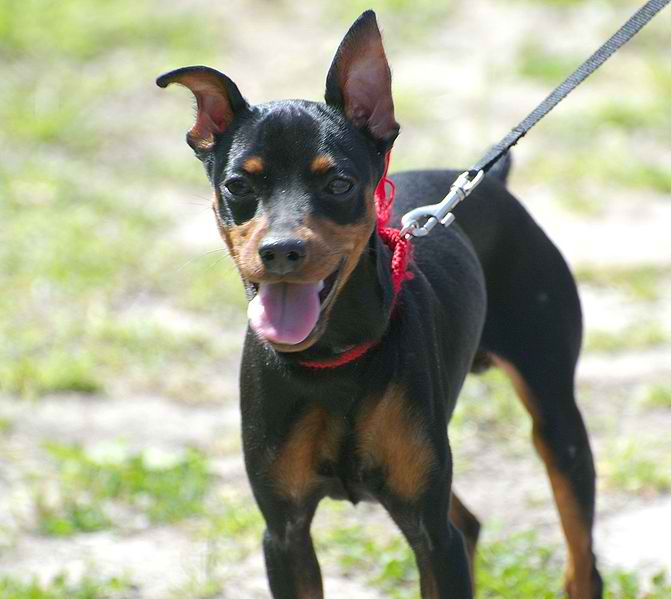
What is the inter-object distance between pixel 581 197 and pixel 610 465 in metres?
3.51

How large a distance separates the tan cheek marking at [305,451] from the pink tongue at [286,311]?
0.36 m

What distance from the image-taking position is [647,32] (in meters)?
11.5

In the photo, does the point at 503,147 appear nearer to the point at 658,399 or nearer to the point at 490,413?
the point at 490,413

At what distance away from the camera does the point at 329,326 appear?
354 centimetres

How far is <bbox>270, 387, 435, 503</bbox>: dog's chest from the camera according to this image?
3.51m

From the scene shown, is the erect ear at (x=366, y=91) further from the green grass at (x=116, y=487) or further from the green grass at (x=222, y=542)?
the green grass at (x=116, y=487)

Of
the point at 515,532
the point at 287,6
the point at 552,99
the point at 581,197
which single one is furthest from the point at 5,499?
the point at 287,6

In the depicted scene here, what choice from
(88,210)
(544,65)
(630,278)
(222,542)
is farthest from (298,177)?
(544,65)

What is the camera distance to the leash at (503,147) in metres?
3.84

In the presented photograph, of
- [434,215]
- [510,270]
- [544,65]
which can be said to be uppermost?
[544,65]

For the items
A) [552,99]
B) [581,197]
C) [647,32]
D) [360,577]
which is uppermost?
[647,32]

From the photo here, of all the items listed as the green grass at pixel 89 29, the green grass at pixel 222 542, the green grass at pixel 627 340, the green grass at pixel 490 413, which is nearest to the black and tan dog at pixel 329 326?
the green grass at pixel 222 542

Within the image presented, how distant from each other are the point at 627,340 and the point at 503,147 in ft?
10.6

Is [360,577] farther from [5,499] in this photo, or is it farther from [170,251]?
[170,251]
